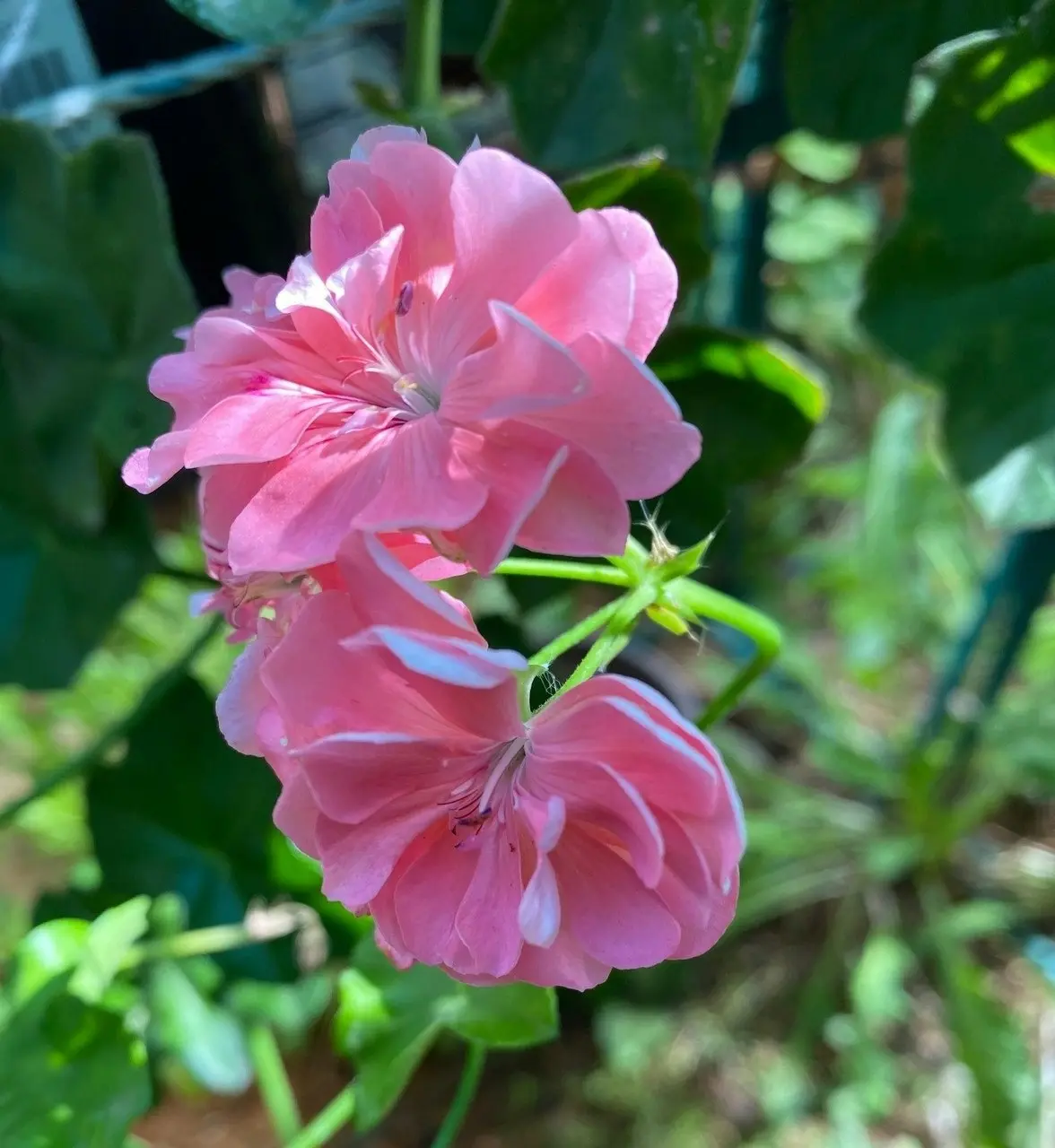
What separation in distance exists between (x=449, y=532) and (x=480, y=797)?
0.09 meters

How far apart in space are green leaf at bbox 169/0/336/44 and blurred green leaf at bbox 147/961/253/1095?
0.60m

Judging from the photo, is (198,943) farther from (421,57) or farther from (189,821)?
(421,57)

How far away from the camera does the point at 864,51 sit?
51cm

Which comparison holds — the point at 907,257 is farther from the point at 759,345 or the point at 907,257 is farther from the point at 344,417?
the point at 344,417

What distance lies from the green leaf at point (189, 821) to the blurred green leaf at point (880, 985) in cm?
60

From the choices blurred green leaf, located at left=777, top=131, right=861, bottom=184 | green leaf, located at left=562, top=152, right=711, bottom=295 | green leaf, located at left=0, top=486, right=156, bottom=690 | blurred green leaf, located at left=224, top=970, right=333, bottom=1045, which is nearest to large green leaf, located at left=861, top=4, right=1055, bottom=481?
green leaf, located at left=562, top=152, right=711, bottom=295

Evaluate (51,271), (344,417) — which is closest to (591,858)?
(344,417)

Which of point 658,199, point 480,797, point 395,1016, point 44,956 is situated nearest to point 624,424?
point 480,797

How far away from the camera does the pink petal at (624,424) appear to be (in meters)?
0.29

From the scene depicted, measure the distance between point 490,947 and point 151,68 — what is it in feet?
1.85

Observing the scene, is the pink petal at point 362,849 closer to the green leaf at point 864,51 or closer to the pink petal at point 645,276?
the pink petal at point 645,276

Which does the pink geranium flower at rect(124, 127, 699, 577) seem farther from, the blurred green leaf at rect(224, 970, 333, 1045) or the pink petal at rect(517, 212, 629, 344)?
the blurred green leaf at rect(224, 970, 333, 1045)

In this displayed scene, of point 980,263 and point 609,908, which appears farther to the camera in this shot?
point 980,263

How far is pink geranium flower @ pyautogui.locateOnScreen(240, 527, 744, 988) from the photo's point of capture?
293 mm
